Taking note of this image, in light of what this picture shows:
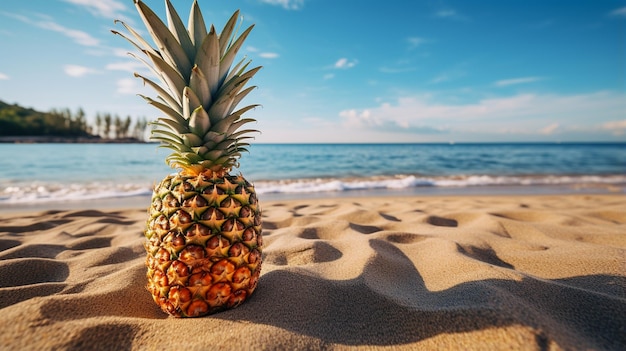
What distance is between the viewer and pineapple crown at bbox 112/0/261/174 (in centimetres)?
153

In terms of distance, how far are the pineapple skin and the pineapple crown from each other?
172 mm

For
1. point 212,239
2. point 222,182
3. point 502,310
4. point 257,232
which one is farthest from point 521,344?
point 222,182

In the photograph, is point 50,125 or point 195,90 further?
point 50,125

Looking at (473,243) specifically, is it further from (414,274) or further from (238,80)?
(238,80)

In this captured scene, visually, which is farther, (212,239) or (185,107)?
(185,107)

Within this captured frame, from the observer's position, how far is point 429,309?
4.58 ft

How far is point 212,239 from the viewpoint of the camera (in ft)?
4.58

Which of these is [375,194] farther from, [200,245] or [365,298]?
[200,245]

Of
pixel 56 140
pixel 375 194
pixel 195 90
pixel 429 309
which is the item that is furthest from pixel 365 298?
pixel 56 140

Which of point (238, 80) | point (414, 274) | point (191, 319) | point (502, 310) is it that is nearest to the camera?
point (502, 310)

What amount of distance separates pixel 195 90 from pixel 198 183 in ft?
1.76

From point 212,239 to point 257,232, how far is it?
0.87 feet

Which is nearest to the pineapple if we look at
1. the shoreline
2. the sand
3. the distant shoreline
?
the sand

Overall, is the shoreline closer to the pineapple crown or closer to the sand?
the sand
